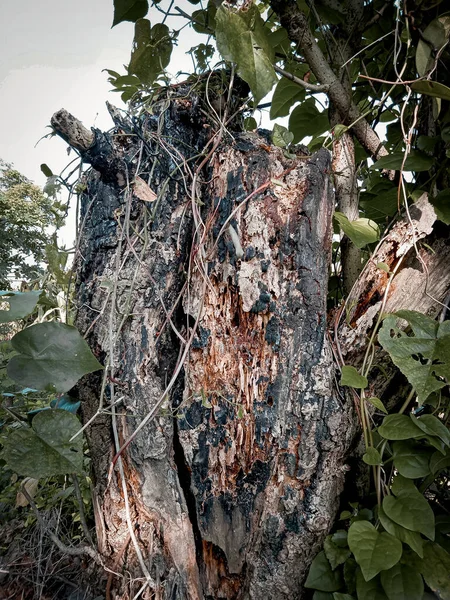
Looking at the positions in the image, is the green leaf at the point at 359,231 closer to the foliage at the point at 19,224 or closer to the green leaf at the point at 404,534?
the green leaf at the point at 404,534

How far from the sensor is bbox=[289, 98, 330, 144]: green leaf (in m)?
0.98

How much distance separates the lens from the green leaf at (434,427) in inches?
22.2

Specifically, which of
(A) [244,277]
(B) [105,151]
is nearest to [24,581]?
(A) [244,277]

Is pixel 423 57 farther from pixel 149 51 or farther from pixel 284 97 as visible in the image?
pixel 149 51

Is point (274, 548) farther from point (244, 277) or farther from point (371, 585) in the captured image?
point (244, 277)

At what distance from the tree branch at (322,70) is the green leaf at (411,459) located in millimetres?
685

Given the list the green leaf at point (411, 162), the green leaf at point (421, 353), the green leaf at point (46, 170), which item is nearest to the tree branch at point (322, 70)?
the green leaf at point (411, 162)

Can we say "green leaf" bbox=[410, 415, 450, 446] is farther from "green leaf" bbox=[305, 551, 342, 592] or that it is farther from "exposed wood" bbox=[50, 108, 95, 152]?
"exposed wood" bbox=[50, 108, 95, 152]

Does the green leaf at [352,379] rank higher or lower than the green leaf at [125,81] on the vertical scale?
lower

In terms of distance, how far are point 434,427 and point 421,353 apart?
0.41 ft

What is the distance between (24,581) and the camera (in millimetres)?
929

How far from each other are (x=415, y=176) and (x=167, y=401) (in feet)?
2.43

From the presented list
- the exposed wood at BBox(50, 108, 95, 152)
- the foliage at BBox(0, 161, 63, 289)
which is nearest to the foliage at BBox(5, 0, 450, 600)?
the exposed wood at BBox(50, 108, 95, 152)

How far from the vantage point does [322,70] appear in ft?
2.66
